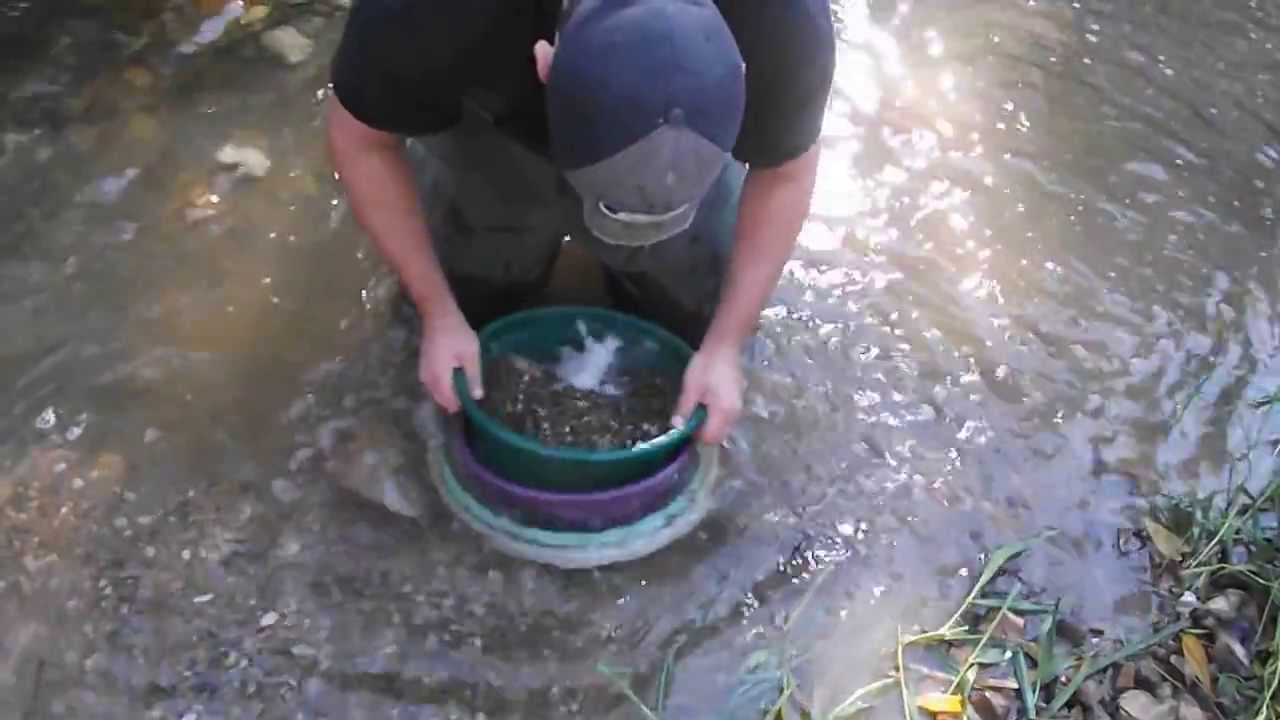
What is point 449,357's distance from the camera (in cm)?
165

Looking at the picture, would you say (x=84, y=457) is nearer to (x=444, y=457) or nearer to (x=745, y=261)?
(x=444, y=457)

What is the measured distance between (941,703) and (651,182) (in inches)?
31.1

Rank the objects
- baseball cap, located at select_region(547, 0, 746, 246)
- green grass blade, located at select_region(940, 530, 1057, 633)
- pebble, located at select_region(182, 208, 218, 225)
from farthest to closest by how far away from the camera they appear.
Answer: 1. pebble, located at select_region(182, 208, 218, 225)
2. green grass blade, located at select_region(940, 530, 1057, 633)
3. baseball cap, located at select_region(547, 0, 746, 246)

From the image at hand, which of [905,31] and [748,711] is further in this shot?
[905,31]

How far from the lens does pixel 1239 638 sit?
5.65ft

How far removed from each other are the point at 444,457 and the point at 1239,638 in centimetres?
103

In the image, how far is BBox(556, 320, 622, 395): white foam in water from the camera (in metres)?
1.82

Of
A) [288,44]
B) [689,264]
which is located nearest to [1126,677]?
[689,264]

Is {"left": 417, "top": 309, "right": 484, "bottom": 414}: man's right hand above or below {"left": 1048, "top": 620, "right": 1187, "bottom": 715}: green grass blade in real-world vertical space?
above

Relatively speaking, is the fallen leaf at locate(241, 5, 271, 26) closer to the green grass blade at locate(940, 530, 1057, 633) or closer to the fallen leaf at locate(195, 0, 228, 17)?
the fallen leaf at locate(195, 0, 228, 17)

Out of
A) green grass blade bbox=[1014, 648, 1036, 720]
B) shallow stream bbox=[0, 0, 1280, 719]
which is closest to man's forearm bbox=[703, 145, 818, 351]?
shallow stream bbox=[0, 0, 1280, 719]

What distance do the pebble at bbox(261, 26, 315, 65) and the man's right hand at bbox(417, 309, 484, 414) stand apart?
897mm

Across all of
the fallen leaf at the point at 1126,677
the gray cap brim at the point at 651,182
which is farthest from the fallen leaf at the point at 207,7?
the fallen leaf at the point at 1126,677

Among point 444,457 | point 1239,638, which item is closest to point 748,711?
point 444,457
